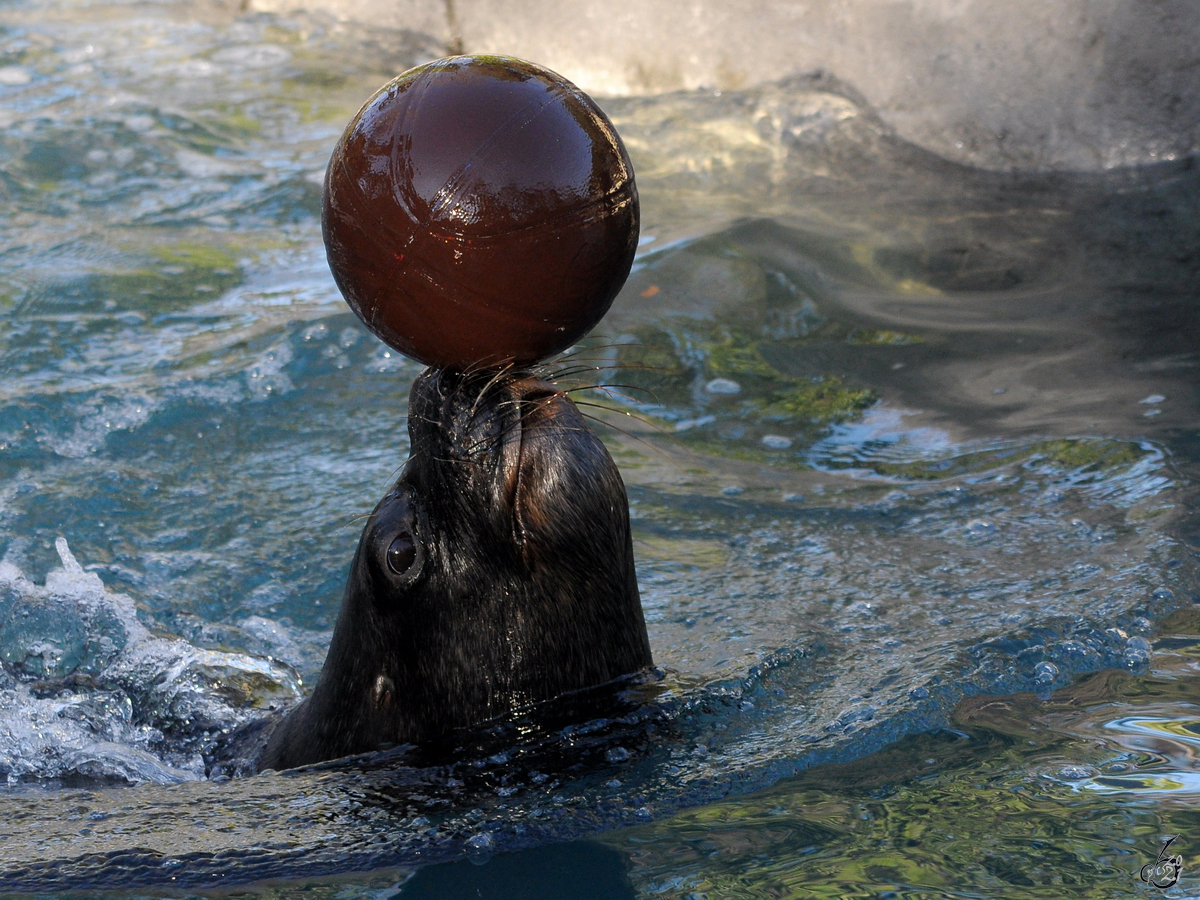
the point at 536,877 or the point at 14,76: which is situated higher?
the point at 14,76

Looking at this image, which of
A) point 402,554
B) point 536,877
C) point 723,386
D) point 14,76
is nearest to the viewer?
point 536,877

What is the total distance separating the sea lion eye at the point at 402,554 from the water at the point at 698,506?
0.40 m

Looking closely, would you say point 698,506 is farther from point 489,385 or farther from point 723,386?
point 489,385

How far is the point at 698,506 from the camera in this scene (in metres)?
4.97

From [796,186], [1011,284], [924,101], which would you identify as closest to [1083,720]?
[1011,284]

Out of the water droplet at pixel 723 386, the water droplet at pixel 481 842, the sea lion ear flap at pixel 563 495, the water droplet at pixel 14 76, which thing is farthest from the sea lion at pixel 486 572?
the water droplet at pixel 14 76

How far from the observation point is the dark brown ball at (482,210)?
2.70 meters

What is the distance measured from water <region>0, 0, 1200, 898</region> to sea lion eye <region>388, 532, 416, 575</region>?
402 millimetres

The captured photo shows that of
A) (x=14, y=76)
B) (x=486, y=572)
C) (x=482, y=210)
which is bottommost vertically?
(x=486, y=572)

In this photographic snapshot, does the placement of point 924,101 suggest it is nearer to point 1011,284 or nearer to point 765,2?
point 765,2

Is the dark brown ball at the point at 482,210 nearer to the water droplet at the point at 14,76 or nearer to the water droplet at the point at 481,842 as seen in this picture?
the water droplet at the point at 481,842

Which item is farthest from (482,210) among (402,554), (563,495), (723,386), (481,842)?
(723,386)

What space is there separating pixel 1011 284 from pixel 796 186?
182 centimetres

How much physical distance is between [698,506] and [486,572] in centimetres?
226
